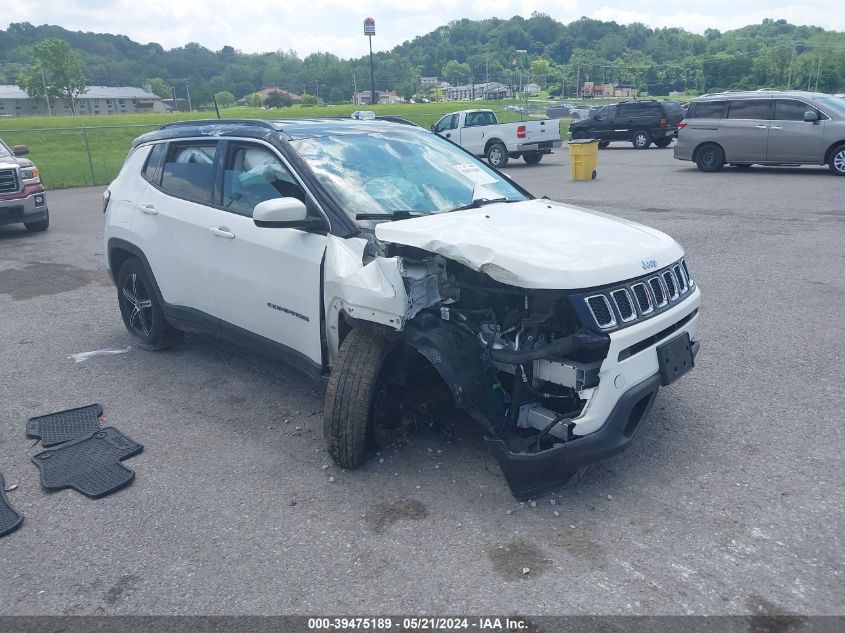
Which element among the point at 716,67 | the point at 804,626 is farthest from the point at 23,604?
the point at 716,67

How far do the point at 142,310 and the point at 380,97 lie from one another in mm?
70265

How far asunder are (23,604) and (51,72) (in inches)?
3524

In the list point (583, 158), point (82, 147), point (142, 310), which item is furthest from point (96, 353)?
point (82, 147)

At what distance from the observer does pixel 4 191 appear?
11852mm

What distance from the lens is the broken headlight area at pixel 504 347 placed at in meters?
3.41

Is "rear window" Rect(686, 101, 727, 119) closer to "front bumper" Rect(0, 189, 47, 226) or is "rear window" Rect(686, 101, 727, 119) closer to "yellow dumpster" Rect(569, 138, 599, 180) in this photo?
"yellow dumpster" Rect(569, 138, 599, 180)

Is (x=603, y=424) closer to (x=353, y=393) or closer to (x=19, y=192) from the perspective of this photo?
(x=353, y=393)

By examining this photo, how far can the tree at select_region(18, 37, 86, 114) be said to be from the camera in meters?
77.4

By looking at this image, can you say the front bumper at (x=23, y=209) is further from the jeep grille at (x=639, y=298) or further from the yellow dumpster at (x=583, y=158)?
the yellow dumpster at (x=583, y=158)

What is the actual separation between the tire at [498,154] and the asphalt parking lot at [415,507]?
17.0 m

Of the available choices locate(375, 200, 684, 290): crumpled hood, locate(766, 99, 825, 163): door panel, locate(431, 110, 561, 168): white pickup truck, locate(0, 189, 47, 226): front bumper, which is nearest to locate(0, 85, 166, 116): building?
locate(431, 110, 561, 168): white pickup truck

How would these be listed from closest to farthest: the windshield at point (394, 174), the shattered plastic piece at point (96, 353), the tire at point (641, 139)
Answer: the windshield at point (394, 174) → the shattered plastic piece at point (96, 353) → the tire at point (641, 139)

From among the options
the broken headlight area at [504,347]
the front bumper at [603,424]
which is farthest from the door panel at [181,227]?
the front bumper at [603,424]

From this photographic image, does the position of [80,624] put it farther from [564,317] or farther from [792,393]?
[792,393]
